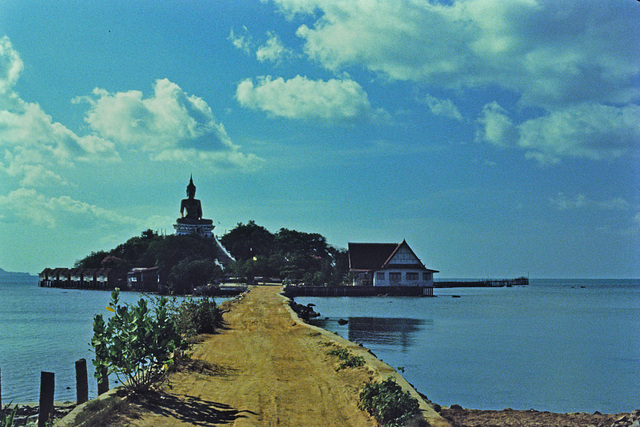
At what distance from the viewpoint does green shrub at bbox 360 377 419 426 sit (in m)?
8.48

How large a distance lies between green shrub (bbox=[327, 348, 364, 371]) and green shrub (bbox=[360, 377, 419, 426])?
3192 millimetres

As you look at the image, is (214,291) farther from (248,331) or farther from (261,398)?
(261,398)

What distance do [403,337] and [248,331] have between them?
10840 millimetres

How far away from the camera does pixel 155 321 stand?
964 cm

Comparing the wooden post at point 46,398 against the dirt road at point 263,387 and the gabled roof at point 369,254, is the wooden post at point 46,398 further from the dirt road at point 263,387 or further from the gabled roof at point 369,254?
the gabled roof at point 369,254

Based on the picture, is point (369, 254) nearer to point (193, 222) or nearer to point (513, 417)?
point (193, 222)

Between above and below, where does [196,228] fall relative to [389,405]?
above

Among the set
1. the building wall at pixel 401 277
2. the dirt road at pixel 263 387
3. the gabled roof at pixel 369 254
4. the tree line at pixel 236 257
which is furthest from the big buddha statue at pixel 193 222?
the dirt road at pixel 263 387

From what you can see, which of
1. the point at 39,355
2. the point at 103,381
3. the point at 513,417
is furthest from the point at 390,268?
the point at 103,381

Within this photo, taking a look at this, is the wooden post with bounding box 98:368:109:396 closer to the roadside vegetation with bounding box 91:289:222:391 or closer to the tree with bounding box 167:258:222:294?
the roadside vegetation with bounding box 91:289:222:391

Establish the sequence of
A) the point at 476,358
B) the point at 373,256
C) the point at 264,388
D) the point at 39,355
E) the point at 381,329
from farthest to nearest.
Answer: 1. the point at 373,256
2. the point at 381,329
3. the point at 476,358
4. the point at 39,355
5. the point at 264,388

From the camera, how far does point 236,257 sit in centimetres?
10925

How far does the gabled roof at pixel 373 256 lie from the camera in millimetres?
74000

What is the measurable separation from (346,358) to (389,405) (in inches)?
199
